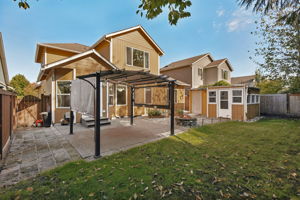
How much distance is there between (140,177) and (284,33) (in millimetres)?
14889

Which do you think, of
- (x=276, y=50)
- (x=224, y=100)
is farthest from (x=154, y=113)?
(x=276, y=50)

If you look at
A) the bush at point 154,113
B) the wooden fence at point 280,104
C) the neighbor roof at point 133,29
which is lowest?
the bush at point 154,113

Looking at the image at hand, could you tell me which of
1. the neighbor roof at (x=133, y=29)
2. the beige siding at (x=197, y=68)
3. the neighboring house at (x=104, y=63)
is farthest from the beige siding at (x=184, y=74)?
the neighbor roof at (x=133, y=29)

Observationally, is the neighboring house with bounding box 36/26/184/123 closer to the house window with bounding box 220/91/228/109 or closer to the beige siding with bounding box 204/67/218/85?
the house window with bounding box 220/91/228/109

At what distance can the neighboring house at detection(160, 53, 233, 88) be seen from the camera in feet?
54.0

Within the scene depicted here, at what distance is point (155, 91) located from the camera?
38.9 feet

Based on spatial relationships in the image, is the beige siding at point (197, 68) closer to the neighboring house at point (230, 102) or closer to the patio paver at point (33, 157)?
the neighboring house at point (230, 102)

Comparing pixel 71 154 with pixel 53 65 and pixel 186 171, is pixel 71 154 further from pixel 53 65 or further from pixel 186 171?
pixel 53 65

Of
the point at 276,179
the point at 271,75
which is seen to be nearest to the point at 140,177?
the point at 276,179

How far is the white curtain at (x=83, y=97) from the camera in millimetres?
4352

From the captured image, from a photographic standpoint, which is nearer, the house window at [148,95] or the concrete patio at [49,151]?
the concrete patio at [49,151]

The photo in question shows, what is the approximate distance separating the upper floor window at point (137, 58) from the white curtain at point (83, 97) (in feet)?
20.2

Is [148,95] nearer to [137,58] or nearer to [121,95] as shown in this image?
[121,95]

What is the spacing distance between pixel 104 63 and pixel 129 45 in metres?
3.15
